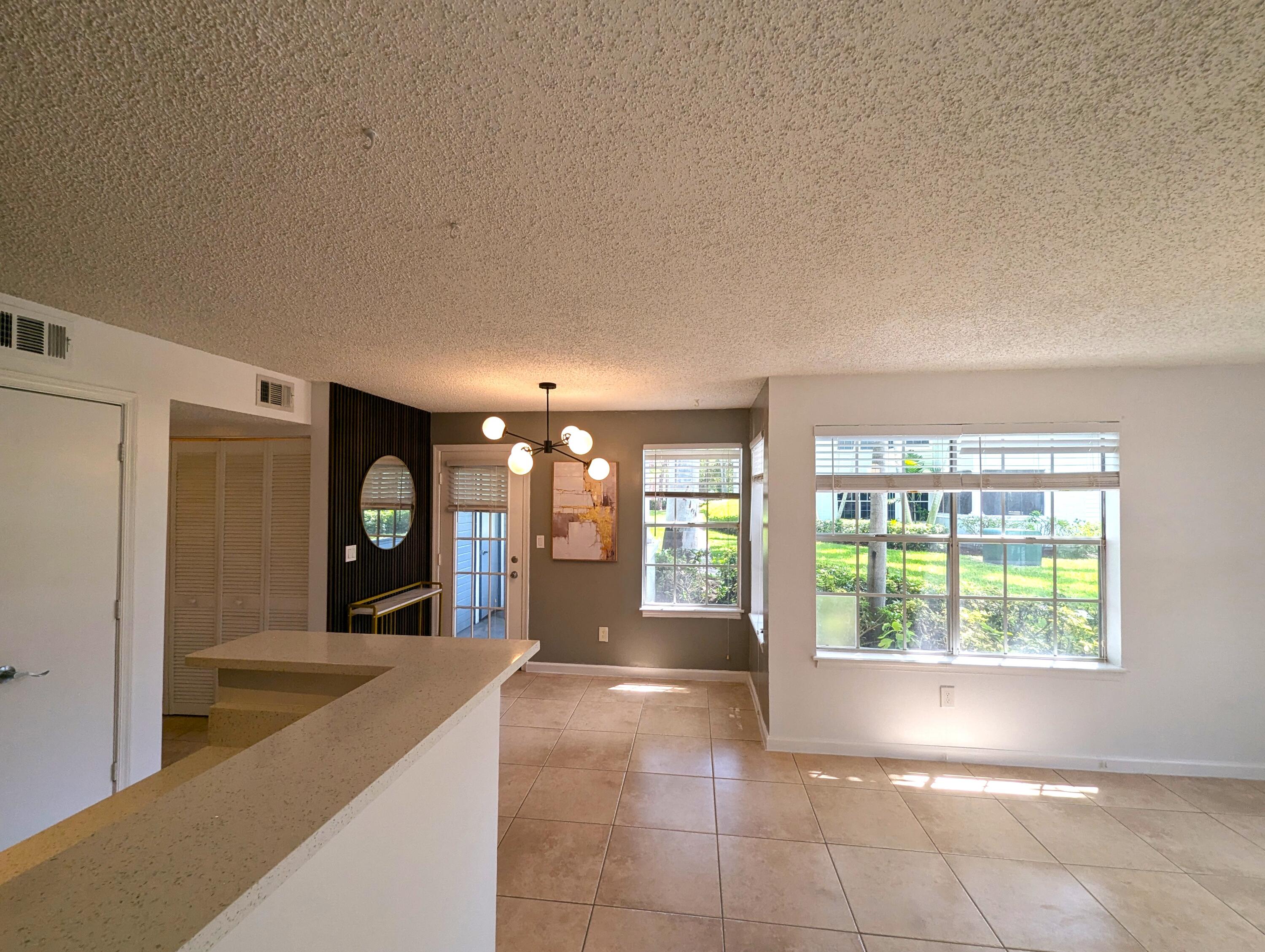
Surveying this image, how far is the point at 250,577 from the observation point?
371 cm

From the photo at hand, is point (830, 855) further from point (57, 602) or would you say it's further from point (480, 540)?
point (480, 540)

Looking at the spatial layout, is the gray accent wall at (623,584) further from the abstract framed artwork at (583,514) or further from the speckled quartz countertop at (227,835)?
the speckled quartz countertop at (227,835)

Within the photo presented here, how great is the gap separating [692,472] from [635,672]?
74.0 inches

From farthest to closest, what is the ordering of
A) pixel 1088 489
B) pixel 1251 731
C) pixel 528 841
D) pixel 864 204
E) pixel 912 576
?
pixel 912 576, pixel 1088 489, pixel 1251 731, pixel 528 841, pixel 864 204

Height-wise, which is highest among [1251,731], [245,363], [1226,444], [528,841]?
[245,363]

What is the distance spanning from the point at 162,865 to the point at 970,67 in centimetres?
172

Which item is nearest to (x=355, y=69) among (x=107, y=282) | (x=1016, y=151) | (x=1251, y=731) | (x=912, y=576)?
(x=1016, y=151)

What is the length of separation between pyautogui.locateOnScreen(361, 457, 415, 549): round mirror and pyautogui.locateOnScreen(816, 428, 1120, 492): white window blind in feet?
10.9

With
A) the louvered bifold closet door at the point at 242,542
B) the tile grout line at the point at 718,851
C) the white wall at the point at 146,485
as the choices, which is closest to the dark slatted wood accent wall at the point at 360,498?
the louvered bifold closet door at the point at 242,542

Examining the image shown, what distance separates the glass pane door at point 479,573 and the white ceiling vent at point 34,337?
9.89 feet

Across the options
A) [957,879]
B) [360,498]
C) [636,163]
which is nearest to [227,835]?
[636,163]

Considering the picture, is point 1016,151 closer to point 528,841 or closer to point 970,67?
point 970,67

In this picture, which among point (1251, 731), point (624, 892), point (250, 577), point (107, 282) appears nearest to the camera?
point (107, 282)

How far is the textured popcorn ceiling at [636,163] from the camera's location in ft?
2.77
